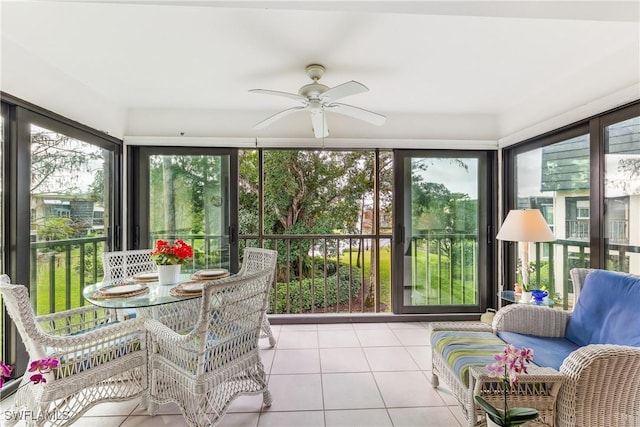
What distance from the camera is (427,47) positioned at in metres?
2.16

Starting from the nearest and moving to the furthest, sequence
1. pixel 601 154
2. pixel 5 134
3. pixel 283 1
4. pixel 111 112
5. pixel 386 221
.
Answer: pixel 283 1 → pixel 5 134 → pixel 601 154 → pixel 111 112 → pixel 386 221

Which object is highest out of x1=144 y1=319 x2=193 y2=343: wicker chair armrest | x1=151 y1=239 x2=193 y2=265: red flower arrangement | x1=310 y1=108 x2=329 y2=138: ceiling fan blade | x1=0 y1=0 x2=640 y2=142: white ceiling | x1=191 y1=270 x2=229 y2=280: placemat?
x1=0 y1=0 x2=640 y2=142: white ceiling

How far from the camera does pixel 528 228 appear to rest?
2455 mm

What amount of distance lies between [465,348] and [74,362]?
2217 millimetres

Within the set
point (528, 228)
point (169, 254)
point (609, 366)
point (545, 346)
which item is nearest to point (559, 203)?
point (528, 228)

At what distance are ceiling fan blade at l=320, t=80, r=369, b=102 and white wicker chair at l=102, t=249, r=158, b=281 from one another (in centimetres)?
215

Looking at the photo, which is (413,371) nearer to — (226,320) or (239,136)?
(226,320)

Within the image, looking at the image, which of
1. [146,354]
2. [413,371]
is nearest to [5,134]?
[146,354]

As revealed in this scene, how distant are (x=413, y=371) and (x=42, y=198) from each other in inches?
127

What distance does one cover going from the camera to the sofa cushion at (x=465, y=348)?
1698mm

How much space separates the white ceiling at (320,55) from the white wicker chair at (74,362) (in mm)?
1542

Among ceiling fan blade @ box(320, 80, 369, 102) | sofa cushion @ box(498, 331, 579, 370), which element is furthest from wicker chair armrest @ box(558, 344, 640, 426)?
ceiling fan blade @ box(320, 80, 369, 102)

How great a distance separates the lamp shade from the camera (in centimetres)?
243

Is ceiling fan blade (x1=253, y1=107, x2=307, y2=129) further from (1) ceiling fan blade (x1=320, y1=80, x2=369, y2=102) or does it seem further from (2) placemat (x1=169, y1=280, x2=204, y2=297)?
(2) placemat (x1=169, y1=280, x2=204, y2=297)
